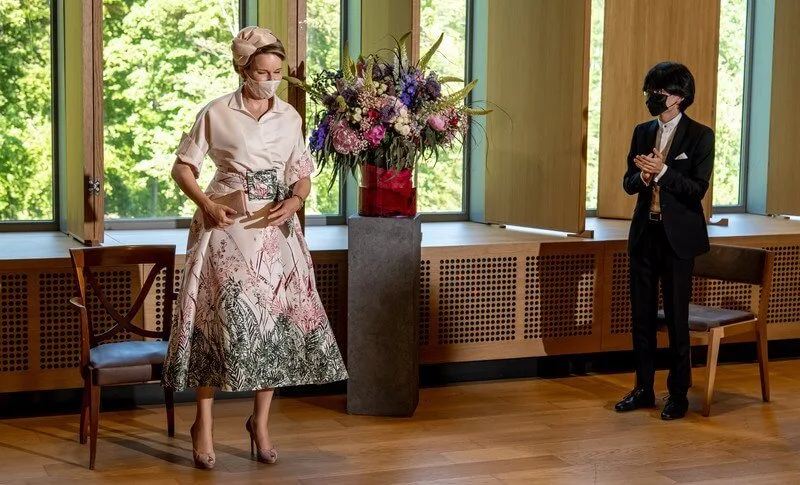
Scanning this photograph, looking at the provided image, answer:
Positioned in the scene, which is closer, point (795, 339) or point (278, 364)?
point (278, 364)

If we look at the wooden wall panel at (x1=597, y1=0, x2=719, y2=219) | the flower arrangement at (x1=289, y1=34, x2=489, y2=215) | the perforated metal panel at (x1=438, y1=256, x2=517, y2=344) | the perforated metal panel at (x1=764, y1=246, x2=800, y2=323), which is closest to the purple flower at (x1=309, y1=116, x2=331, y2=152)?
the flower arrangement at (x1=289, y1=34, x2=489, y2=215)

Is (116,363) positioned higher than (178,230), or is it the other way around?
(178,230)

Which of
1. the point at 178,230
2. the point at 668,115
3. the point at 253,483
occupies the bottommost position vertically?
the point at 253,483

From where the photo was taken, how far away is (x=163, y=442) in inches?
188

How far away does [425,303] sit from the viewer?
19.0 ft

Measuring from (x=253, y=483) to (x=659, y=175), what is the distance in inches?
86.9

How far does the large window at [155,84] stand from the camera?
606cm

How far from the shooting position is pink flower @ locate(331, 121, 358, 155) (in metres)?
4.93

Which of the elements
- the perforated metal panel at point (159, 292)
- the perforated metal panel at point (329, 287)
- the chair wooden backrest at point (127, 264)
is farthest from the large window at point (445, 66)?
the chair wooden backrest at point (127, 264)

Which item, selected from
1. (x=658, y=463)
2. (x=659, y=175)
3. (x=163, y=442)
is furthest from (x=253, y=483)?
(x=659, y=175)

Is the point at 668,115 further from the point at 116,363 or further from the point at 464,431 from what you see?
the point at 116,363

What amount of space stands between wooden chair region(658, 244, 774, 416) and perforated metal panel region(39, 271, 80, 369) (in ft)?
8.84

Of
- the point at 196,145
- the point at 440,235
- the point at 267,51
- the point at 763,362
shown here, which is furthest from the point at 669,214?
the point at 196,145

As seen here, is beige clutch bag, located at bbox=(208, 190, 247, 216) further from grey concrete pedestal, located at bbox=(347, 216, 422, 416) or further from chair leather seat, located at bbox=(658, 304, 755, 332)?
chair leather seat, located at bbox=(658, 304, 755, 332)
